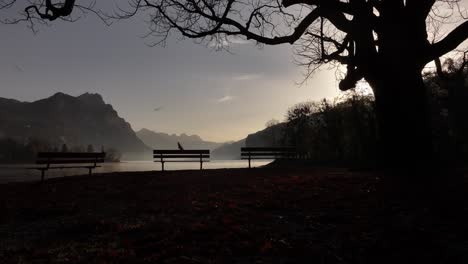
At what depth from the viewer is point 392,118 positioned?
1033 cm

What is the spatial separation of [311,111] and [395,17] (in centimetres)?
5352

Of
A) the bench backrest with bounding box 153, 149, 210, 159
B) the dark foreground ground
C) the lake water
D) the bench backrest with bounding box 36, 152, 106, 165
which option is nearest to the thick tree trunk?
the dark foreground ground

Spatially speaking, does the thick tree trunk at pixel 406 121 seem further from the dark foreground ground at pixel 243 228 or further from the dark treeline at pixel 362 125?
the dark treeline at pixel 362 125

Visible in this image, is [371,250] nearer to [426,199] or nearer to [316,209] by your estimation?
[316,209]

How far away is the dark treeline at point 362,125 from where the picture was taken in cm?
3847

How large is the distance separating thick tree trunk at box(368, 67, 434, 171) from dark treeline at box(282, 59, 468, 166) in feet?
56.3

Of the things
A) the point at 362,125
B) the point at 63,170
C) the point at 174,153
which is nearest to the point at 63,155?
the point at 174,153

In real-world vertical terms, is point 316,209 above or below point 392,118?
below

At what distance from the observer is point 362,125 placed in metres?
48.4

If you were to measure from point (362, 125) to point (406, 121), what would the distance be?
4076 cm

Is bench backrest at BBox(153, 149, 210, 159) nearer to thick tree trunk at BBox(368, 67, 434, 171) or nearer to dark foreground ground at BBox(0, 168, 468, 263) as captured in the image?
dark foreground ground at BBox(0, 168, 468, 263)

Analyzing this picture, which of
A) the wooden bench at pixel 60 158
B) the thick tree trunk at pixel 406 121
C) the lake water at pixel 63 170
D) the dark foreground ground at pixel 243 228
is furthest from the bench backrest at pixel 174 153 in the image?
the lake water at pixel 63 170

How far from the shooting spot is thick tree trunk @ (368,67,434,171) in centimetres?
978

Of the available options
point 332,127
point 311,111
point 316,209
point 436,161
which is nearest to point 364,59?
point 436,161
